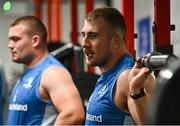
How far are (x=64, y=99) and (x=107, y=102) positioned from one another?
77 centimetres

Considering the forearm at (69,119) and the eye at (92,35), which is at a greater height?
the eye at (92,35)

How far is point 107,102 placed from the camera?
2408 mm

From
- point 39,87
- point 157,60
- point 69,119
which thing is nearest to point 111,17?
point 69,119

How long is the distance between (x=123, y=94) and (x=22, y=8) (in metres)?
6.64

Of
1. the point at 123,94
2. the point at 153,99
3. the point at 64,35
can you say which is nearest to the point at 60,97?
the point at 123,94

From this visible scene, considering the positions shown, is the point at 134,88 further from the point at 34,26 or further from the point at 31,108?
the point at 34,26

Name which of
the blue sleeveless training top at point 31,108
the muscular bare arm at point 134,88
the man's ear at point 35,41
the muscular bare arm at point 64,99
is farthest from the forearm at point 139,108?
the man's ear at point 35,41

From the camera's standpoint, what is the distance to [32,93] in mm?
3340

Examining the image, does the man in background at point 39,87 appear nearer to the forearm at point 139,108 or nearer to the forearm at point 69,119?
the forearm at point 69,119

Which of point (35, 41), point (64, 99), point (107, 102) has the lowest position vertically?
point (64, 99)

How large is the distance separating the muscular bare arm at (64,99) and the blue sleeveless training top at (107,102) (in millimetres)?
598

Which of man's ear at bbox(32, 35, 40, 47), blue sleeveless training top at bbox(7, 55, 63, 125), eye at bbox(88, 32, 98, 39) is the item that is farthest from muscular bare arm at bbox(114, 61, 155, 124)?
man's ear at bbox(32, 35, 40, 47)

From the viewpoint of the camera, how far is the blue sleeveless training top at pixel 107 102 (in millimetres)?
2379

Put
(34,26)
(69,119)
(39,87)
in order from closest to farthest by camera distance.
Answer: (69,119), (39,87), (34,26)
